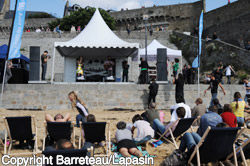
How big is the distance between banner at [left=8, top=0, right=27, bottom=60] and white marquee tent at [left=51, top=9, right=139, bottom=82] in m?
2.40

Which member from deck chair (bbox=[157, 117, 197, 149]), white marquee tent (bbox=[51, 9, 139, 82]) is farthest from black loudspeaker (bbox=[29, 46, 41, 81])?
deck chair (bbox=[157, 117, 197, 149])

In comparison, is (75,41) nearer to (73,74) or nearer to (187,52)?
(73,74)

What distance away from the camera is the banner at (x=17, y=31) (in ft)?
32.5

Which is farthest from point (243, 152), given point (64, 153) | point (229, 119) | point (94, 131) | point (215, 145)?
point (64, 153)

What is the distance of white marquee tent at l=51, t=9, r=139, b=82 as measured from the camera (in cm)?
1269

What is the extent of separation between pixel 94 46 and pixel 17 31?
3.56m

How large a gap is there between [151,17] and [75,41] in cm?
2834

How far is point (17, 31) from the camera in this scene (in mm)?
10023

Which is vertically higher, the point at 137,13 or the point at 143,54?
the point at 137,13

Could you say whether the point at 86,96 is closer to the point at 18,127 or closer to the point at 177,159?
the point at 18,127

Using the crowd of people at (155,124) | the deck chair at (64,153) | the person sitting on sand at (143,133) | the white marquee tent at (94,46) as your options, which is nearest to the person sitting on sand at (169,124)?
the crowd of people at (155,124)

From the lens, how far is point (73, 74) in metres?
15.1

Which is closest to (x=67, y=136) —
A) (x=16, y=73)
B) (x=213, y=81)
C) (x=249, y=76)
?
(x=213, y=81)

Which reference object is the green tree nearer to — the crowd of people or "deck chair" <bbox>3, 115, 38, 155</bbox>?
the crowd of people
